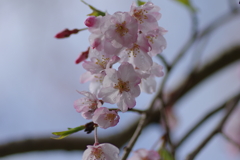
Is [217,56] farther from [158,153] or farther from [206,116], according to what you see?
[158,153]

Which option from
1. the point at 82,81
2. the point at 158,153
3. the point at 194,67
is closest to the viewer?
the point at 82,81

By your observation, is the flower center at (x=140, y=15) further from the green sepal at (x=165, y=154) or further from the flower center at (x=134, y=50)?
the green sepal at (x=165, y=154)

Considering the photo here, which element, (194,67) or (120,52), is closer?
(120,52)

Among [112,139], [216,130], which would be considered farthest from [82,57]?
[112,139]

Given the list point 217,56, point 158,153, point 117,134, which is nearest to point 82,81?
point 158,153

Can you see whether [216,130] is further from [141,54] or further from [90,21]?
[90,21]

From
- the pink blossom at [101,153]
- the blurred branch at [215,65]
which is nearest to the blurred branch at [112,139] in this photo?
the blurred branch at [215,65]

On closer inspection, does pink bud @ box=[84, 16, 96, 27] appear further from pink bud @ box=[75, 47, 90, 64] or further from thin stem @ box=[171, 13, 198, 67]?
thin stem @ box=[171, 13, 198, 67]

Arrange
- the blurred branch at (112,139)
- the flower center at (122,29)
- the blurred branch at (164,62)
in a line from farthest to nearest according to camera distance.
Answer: the blurred branch at (112,139) → the blurred branch at (164,62) → the flower center at (122,29)
